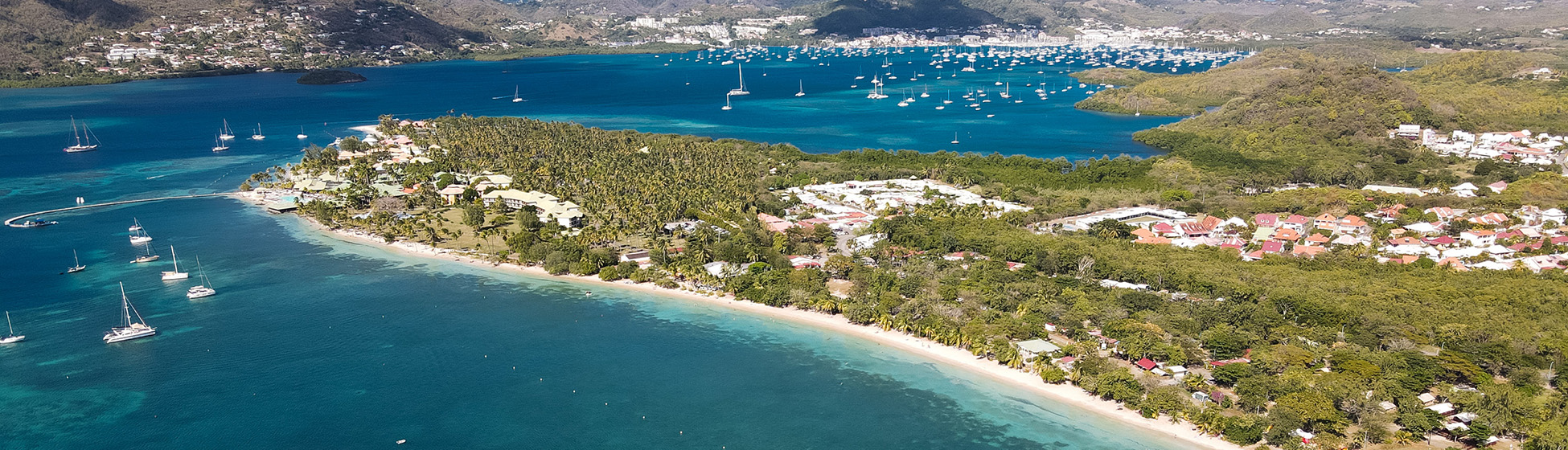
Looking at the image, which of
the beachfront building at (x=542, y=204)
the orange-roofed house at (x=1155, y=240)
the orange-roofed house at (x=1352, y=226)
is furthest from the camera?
the beachfront building at (x=542, y=204)

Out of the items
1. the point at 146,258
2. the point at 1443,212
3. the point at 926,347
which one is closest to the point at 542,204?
the point at 146,258

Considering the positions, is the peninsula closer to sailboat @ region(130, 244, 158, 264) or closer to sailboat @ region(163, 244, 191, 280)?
sailboat @ region(130, 244, 158, 264)

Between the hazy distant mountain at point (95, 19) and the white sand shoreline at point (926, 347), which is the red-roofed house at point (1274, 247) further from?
the hazy distant mountain at point (95, 19)

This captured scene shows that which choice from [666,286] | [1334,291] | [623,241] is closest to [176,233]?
[623,241]

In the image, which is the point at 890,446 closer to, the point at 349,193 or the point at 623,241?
the point at 623,241

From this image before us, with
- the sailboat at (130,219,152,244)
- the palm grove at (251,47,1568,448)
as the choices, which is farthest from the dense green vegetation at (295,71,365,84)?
the sailboat at (130,219,152,244)

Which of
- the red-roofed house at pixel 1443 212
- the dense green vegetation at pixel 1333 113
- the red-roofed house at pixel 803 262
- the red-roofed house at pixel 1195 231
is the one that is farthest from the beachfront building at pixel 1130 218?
the red-roofed house at pixel 803 262
